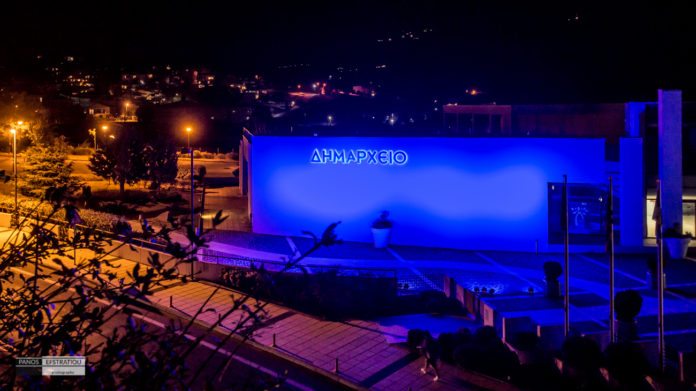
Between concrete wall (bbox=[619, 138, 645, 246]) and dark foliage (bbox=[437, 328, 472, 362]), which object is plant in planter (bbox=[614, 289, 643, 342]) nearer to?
dark foliage (bbox=[437, 328, 472, 362])

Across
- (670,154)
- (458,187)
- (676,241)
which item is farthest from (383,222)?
(670,154)

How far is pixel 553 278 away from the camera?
16.6m

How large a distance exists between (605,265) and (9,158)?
48.9m

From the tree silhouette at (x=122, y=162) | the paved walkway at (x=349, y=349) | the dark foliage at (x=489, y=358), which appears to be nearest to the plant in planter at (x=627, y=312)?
the dark foliage at (x=489, y=358)

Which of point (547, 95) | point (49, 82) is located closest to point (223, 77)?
point (49, 82)

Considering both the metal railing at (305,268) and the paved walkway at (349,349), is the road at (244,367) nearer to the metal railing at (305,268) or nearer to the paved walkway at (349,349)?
the paved walkway at (349,349)

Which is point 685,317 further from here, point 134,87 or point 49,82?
point 134,87

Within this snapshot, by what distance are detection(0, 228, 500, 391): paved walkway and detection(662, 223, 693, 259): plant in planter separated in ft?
39.5

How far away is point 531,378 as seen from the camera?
11523 millimetres

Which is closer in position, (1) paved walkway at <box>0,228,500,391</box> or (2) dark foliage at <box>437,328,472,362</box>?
(1) paved walkway at <box>0,228,500,391</box>

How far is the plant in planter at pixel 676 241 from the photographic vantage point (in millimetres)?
20812

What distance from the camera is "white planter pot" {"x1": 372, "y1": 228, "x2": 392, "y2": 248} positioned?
75.7 ft

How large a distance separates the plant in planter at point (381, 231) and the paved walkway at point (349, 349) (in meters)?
6.88

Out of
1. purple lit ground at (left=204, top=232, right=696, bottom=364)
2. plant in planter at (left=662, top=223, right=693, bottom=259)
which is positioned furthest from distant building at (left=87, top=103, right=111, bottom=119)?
plant in planter at (left=662, top=223, right=693, bottom=259)
